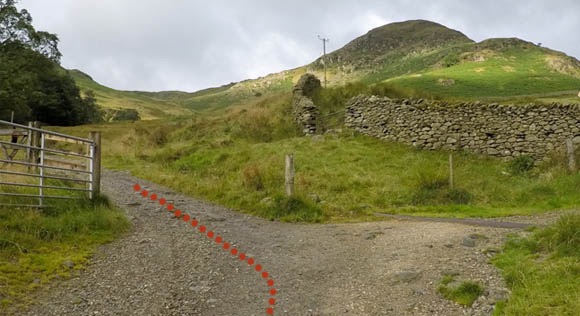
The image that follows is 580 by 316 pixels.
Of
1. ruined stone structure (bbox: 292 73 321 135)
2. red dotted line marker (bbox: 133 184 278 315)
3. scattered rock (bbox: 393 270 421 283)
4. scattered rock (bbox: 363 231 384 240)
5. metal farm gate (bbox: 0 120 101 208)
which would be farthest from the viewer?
ruined stone structure (bbox: 292 73 321 135)

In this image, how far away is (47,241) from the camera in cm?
723

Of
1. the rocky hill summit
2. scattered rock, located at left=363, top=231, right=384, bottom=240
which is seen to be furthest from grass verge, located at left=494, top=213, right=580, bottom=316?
the rocky hill summit

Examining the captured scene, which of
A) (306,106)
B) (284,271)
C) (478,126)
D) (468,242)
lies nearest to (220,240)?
(284,271)

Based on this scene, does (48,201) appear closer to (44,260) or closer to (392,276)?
(44,260)

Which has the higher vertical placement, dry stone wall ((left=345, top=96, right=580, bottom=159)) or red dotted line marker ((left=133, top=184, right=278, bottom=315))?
dry stone wall ((left=345, top=96, right=580, bottom=159))

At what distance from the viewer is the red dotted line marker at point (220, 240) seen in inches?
243

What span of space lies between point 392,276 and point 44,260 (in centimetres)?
544

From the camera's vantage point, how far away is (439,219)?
11.3 m

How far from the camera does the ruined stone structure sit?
23969 mm

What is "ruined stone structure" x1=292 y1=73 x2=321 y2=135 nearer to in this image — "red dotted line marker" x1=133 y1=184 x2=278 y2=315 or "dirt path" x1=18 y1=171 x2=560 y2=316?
"red dotted line marker" x1=133 y1=184 x2=278 y2=315

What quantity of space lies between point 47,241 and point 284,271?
13.7 ft

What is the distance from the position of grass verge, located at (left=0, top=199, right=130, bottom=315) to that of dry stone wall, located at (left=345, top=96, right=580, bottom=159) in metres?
15.3

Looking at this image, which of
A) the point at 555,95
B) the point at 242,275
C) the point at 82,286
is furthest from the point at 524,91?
the point at 82,286

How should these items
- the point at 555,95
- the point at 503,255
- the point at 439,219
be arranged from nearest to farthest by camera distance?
the point at 503,255
the point at 439,219
the point at 555,95
